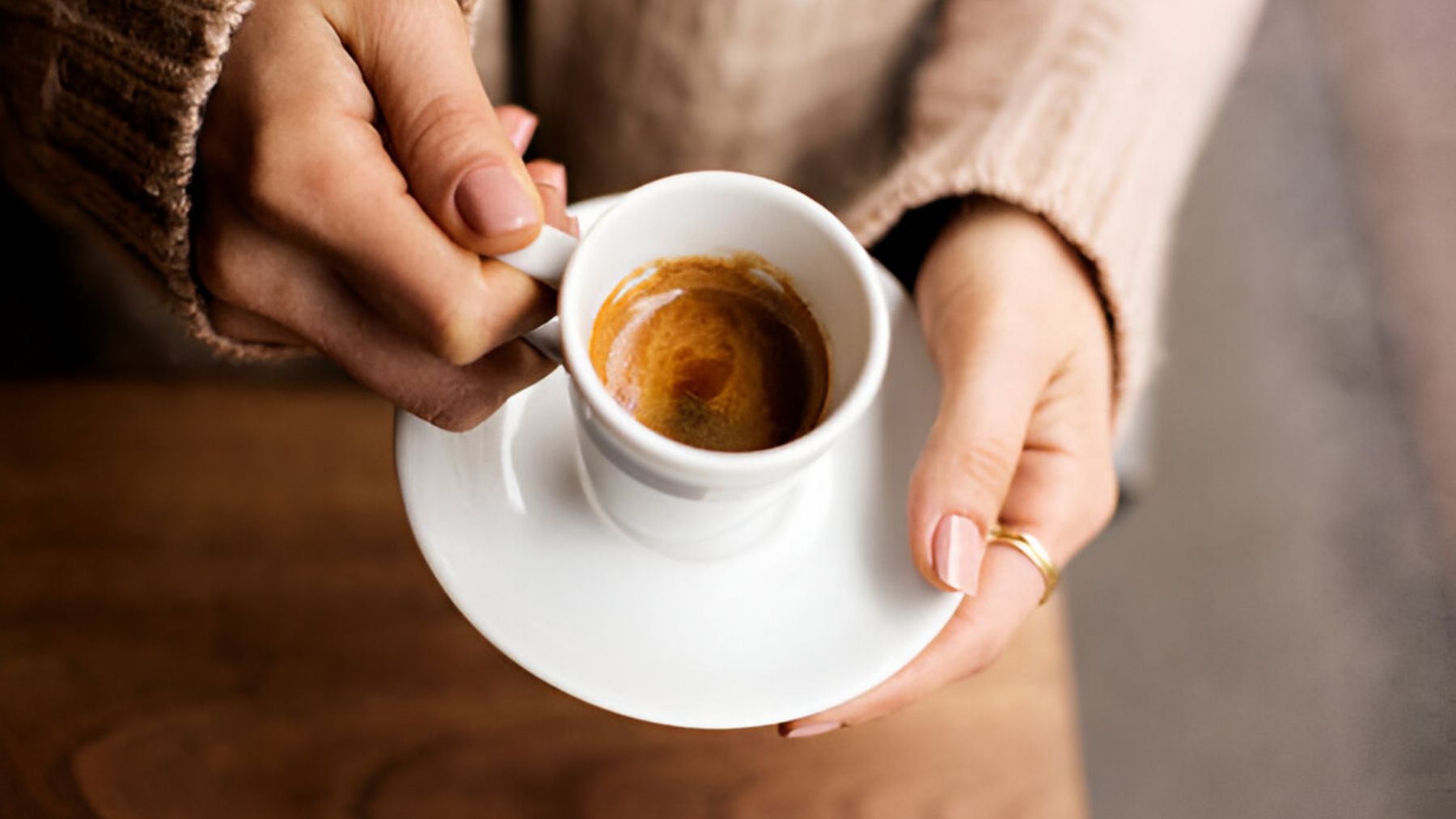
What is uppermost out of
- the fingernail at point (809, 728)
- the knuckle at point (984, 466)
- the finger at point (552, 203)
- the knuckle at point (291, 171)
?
the knuckle at point (291, 171)

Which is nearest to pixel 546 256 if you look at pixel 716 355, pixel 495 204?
pixel 495 204

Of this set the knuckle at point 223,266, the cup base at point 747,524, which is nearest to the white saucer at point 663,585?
the cup base at point 747,524

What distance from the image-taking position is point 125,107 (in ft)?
1.67

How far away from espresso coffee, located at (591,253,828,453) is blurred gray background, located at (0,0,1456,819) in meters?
0.28

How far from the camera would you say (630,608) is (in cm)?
54

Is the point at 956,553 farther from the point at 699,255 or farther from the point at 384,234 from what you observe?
the point at 384,234

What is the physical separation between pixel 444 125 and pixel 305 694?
0.46m

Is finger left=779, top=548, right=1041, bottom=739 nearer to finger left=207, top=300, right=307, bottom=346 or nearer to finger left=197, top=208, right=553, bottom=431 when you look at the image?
finger left=197, top=208, right=553, bottom=431

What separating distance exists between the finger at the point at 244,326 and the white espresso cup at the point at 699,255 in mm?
178

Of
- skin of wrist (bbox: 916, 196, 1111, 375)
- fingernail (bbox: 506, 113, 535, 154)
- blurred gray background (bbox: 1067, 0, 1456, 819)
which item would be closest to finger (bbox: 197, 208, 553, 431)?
fingernail (bbox: 506, 113, 535, 154)

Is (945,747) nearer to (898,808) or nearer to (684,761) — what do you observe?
(898,808)

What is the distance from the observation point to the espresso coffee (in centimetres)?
54

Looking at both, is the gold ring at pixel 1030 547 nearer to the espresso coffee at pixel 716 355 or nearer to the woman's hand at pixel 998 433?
the woman's hand at pixel 998 433

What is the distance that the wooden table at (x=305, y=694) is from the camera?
67 cm
